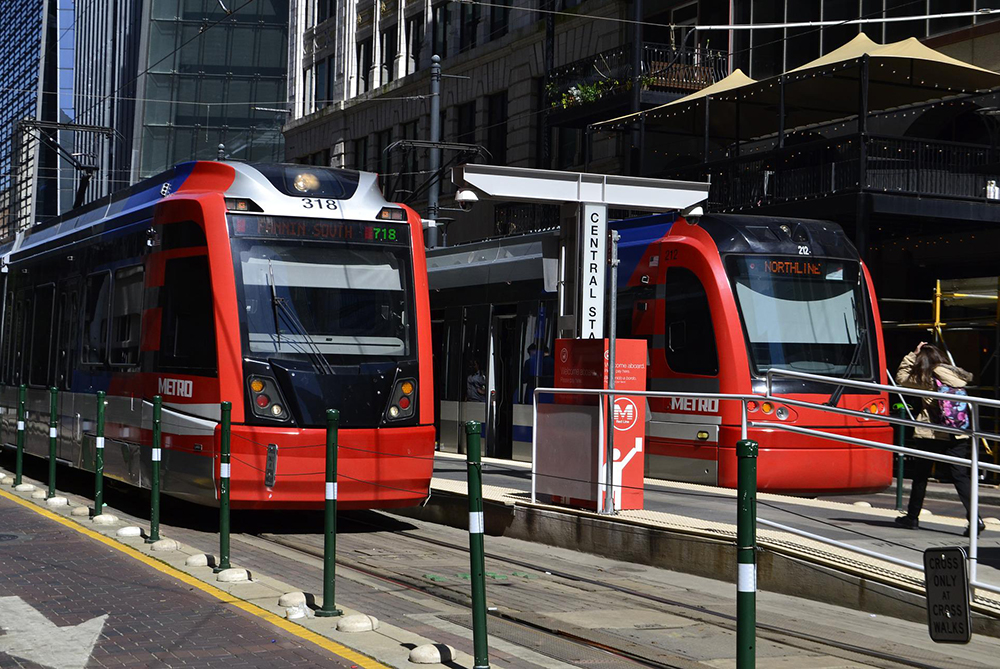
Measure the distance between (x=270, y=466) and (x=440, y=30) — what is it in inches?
1234

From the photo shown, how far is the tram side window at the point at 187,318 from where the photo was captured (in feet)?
39.9

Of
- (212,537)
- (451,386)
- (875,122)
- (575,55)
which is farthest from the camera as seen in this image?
(575,55)

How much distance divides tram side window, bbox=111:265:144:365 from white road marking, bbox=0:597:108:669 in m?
5.48

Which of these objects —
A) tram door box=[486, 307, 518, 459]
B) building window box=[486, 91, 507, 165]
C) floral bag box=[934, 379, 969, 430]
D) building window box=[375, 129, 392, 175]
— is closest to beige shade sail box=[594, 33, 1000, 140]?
tram door box=[486, 307, 518, 459]

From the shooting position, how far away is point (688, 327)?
15.5m

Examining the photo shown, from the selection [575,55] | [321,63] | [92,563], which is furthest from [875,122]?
[321,63]

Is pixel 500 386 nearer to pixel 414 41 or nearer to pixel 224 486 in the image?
pixel 224 486

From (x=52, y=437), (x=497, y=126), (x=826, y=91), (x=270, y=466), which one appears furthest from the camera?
(x=497, y=126)

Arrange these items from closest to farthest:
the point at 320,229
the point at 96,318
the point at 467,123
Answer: the point at 320,229 < the point at 96,318 < the point at 467,123

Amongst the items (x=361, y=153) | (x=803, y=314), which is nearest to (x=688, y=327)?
(x=803, y=314)

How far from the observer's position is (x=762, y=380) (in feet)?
49.5

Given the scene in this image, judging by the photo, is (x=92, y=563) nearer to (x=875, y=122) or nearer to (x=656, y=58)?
(x=875, y=122)

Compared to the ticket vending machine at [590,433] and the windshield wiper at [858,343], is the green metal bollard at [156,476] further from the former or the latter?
the windshield wiper at [858,343]

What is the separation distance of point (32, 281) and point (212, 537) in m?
6.99
